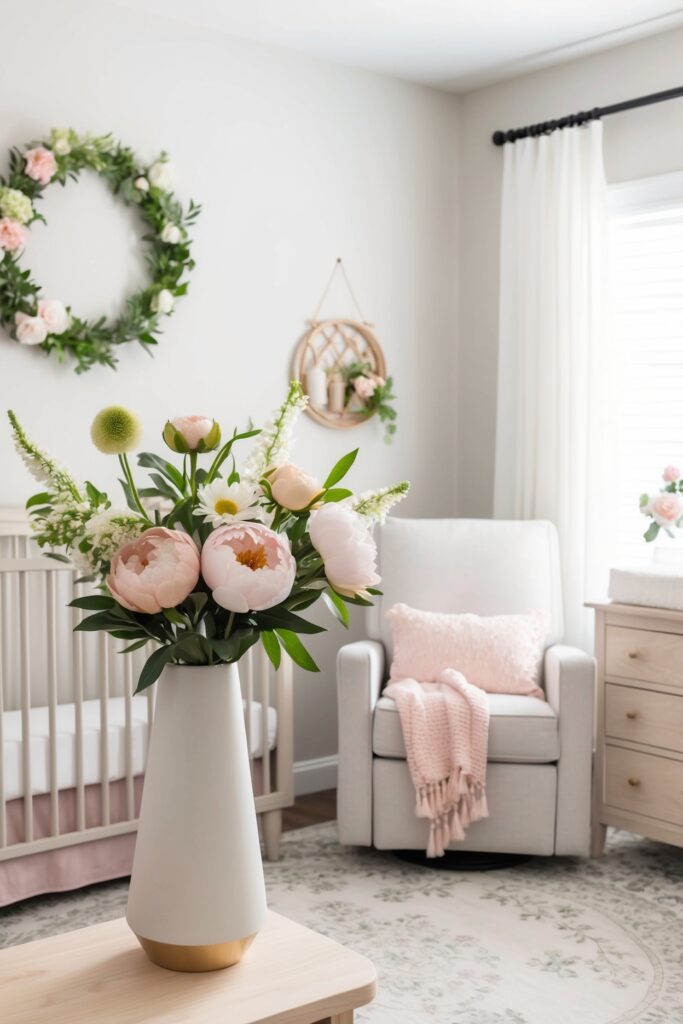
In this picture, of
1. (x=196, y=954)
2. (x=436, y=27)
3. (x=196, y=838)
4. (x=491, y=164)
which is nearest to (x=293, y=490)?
(x=196, y=838)

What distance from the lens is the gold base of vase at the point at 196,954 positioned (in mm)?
1421

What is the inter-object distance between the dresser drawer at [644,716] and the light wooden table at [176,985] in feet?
6.15

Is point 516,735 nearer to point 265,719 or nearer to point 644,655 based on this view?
point 644,655

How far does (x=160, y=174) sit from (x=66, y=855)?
6.73ft

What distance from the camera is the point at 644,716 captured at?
3.25 metres

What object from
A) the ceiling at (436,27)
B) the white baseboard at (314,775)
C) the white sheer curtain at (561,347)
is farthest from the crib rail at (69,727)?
the ceiling at (436,27)

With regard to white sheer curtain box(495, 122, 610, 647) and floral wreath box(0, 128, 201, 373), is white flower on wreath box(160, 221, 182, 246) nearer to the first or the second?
floral wreath box(0, 128, 201, 373)

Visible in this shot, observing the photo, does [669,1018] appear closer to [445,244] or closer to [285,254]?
[285,254]

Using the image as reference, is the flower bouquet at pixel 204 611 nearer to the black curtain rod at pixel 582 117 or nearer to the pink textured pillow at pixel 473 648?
the pink textured pillow at pixel 473 648

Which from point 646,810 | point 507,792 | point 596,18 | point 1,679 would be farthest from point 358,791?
point 596,18

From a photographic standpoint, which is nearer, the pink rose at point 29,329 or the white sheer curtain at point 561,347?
the pink rose at point 29,329

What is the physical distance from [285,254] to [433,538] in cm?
115

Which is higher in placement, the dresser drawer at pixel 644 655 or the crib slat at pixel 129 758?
the dresser drawer at pixel 644 655

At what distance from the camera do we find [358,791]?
3.23 metres
